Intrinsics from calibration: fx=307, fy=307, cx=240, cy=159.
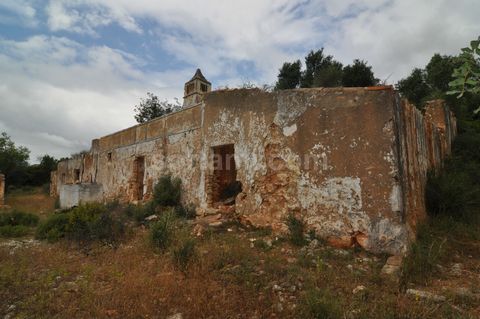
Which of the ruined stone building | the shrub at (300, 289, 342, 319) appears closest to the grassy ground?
the shrub at (300, 289, 342, 319)

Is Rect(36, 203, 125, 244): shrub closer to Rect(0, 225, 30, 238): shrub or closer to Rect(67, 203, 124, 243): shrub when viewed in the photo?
Rect(67, 203, 124, 243): shrub

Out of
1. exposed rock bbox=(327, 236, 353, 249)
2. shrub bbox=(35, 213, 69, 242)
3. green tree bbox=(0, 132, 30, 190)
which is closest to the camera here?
exposed rock bbox=(327, 236, 353, 249)

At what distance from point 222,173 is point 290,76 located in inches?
570

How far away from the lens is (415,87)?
1811 cm

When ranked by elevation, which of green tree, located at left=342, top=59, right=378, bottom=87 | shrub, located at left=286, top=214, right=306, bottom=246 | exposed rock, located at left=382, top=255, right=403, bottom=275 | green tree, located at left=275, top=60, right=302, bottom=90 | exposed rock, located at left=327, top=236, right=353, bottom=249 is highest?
green tree, located at left=275, top=60, right=302, bottom=90

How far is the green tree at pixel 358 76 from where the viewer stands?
15.7m

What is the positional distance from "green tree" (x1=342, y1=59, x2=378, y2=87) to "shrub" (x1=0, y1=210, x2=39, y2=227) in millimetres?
14654

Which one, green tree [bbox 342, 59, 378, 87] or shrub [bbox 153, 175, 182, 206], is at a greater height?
green tree [bbox 342, 59, 378, 87]

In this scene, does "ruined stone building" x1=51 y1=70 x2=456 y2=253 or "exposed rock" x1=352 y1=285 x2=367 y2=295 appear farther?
"ruined stone building" x1=51 y1=70 x2=456 y2=253

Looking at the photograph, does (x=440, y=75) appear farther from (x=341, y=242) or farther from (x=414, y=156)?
(x=341, y=242)

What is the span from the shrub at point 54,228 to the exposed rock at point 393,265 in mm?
6693

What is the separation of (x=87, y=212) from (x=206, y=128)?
3.60m

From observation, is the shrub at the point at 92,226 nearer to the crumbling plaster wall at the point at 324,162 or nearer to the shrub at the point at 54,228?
the shrub at the point at 54,228

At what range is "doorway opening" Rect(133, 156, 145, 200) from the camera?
11.0 m
